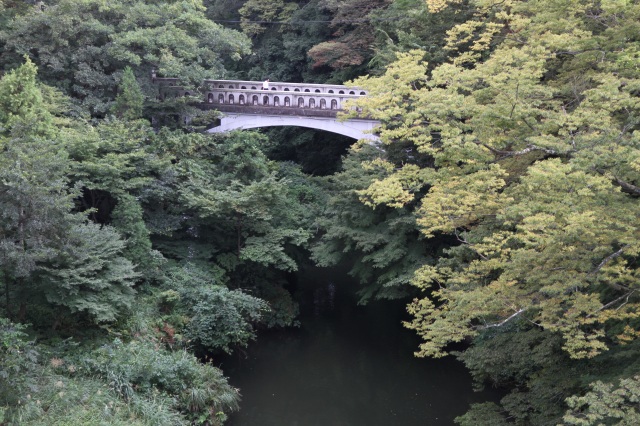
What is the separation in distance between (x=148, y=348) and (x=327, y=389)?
4.51 metres

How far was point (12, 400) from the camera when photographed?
938 cm

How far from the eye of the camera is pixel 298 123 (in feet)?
75.1

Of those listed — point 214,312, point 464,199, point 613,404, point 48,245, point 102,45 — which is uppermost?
point 102,45

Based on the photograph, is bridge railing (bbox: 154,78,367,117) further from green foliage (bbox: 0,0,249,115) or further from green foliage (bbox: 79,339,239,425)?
green foliage (bbox: 79,339,239,425)

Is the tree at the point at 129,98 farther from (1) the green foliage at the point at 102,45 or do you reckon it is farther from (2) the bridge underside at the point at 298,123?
(2) the bridge underside at the point at 298,123

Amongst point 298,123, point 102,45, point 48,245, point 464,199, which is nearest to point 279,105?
point 298,123

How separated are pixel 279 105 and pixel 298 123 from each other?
0.97m

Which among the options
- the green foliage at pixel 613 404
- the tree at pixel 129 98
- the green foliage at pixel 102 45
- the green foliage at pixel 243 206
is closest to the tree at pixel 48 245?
the green foliage at pixel 243 206

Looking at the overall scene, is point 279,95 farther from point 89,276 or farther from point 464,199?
point 464,199

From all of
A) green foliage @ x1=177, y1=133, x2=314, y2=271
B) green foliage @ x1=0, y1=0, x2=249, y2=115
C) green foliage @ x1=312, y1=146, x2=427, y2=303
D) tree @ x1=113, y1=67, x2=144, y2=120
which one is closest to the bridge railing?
green foliage @ x1=0, y1=0, x2=249, y2=115

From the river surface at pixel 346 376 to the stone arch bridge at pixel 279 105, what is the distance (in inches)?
263

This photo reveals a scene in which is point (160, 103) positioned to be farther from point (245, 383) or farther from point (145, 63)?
point (245, 383)

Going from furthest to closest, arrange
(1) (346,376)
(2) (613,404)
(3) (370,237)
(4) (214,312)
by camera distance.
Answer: (1) (346,376) → (3) (370,237) → (4) (214,312) → (2) (613,404)

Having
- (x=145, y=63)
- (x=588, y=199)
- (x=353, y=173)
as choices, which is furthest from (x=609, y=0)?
(x=145, y=63)
